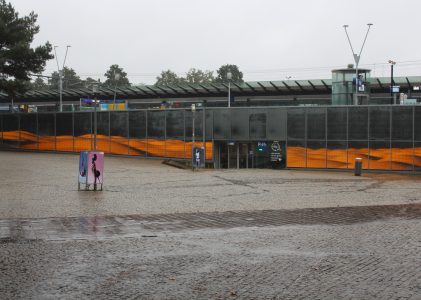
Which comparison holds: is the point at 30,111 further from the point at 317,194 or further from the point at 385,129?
the point at 317,194

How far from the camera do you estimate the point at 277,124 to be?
3666 cm

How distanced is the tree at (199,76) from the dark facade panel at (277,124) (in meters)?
116

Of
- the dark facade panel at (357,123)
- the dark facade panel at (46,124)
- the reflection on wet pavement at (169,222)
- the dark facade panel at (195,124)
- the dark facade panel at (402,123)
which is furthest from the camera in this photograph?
the dark facade panel at (46,124)

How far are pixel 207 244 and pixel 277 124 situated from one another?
87.2ft

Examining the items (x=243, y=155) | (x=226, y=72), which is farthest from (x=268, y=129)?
(x=226, y=72)

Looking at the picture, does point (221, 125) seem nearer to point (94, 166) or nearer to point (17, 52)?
point (17, 52)

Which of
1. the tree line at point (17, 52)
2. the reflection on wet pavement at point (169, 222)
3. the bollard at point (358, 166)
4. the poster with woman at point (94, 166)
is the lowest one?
the reflection on wet pavement at point (169, 222)

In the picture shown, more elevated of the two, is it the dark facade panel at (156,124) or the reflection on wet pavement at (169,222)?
the dark facade panel at (156,124)

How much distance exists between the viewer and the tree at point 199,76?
5974 inches

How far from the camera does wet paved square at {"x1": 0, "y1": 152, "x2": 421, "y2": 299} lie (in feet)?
24.7

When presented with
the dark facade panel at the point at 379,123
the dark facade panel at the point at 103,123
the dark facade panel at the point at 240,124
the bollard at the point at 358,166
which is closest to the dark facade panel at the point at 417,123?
the dark facade panel at the point at 379,123

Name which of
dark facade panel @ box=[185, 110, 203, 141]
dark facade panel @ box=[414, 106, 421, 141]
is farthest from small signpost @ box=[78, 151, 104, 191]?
dark facade panel @ box=[414, 106, 421, 141]

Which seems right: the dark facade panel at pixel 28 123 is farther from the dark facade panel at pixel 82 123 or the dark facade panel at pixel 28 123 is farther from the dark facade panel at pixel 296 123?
the dark facade panel at pixel 296 123

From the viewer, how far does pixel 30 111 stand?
48875 millimetres
